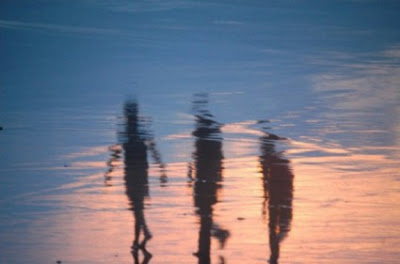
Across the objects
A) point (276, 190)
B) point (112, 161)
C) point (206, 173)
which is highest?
point (112, 161)

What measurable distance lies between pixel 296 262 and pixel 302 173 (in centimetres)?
248

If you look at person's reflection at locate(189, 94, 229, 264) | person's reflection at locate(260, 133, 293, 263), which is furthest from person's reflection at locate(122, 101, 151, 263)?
person's reflection at locate(260, 133, 293, 263)

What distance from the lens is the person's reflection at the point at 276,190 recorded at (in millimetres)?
6078

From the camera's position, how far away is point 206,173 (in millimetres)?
7836

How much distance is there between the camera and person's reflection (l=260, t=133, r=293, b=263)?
19.9 ft

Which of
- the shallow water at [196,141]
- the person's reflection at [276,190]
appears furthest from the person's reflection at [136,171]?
the person's reflection at [276,190]

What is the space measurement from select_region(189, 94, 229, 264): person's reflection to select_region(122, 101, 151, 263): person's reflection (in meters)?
0.42

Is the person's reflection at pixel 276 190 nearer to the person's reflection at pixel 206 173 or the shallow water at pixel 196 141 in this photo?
the shallow water at pixel 196 141

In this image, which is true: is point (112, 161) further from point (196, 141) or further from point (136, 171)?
point (196, 141)

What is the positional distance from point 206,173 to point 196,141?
1.44 m

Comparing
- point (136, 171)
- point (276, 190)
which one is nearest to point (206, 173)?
point (136, 171)

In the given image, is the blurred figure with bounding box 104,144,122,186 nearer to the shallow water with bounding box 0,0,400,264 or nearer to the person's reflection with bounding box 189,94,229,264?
the shallow water with bounding box 0,0,400,264

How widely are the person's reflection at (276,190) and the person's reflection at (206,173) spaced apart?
401 mm

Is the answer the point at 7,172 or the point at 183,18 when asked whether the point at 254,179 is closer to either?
the point at 7,172
